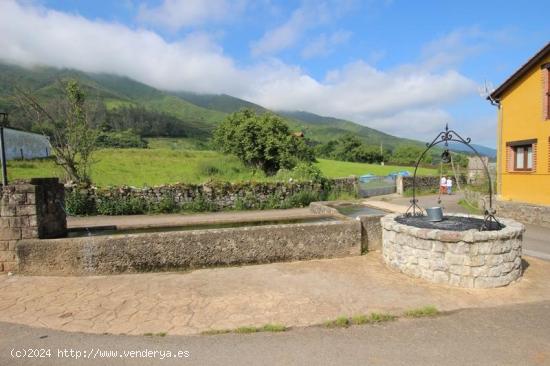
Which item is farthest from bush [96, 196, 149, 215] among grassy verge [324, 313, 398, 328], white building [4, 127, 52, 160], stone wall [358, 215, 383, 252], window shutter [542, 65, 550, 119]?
white building [4, 127, 52, 160]

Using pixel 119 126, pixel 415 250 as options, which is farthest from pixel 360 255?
pixel 119 126

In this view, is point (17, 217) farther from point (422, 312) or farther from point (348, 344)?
point (422, 312)

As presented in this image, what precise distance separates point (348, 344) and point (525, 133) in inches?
664

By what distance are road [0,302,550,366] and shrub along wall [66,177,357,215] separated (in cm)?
1088

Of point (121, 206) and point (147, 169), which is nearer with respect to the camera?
point (121, 206)

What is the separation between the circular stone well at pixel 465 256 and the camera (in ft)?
21.2

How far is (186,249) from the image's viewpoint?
25.1 feet

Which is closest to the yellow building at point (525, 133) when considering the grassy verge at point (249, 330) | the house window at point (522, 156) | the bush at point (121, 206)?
the house window at point (522, 156)

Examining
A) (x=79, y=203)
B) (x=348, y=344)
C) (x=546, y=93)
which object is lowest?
(x=348, y=344)

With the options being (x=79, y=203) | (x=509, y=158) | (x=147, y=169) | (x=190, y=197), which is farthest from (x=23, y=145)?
(x=509, y=158)

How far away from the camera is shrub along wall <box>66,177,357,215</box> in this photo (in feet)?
49.9

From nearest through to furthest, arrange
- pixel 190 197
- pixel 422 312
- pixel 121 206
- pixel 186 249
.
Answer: pixel 422 312 → pixel 186 249 → pixel 121 206 → pixel 190 197

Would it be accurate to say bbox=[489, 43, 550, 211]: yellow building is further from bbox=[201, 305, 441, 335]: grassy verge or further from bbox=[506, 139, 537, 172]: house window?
bbox=[201, 305, 441, 335]: grassy verge

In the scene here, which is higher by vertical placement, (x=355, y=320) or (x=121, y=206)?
(x=121, y=206)
